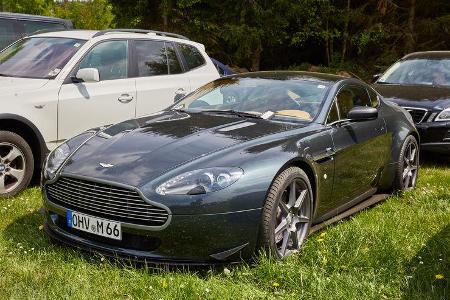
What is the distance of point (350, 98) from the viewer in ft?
17.6

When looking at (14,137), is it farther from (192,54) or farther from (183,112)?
(192,54)

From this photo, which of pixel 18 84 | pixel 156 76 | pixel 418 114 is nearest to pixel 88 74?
pixel 18 84

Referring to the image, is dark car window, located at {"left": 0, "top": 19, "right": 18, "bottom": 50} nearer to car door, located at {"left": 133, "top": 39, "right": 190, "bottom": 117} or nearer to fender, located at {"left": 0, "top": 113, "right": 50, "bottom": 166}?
car door, located at {"left": 133, "top": 39, "right": 190, "bottom": 117}

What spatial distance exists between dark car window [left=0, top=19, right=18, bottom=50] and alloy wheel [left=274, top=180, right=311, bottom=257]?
681cm

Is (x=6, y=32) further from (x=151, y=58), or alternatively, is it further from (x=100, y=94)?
(x=100, y=94)

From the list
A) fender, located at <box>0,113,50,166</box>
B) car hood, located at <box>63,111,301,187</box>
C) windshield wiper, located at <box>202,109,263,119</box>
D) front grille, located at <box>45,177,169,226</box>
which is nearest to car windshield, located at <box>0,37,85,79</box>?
fender, located at <box>0,113,50,166</box>

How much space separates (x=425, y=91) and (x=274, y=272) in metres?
5.40

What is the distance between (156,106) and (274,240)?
3482mm

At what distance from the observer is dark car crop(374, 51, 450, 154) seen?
291 inches

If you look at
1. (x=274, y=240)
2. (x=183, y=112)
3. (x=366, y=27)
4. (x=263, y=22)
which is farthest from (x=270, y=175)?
(x=366, y=27)

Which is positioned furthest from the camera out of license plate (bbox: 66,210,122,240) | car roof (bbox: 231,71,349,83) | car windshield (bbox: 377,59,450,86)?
car windshield (bbox: 377,59,450,86)

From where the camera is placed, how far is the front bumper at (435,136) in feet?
24.0

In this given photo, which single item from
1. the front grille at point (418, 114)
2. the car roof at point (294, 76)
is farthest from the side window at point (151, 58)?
the front grille at point (418, 114)

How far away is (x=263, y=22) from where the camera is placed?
60.8ft
